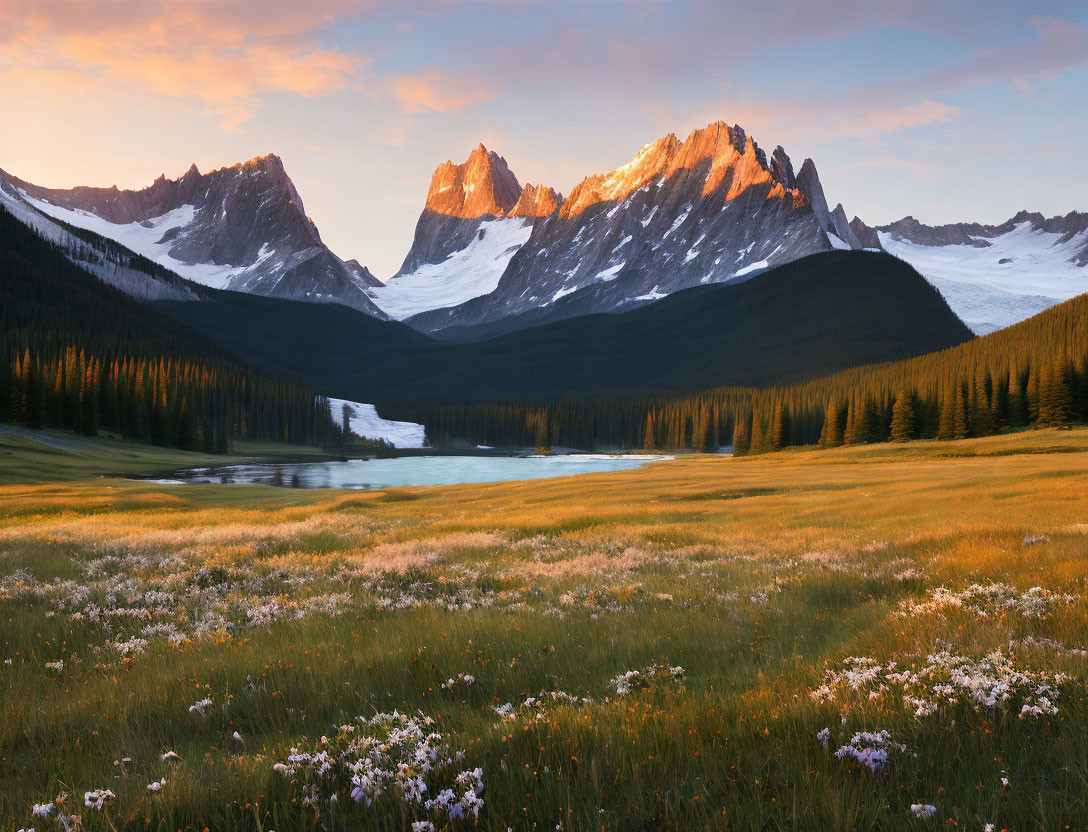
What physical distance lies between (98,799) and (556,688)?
4029 mm

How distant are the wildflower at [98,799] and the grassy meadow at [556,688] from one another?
29mm

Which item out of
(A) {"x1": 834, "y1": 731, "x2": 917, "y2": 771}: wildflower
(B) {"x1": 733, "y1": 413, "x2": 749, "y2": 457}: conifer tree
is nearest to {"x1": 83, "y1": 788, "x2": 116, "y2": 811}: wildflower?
(A) {"x1": 834, "y1": 731, "x2": 917, "y2": 771}: wildflower

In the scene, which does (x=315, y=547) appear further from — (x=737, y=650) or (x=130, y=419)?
(x=130, y=419)

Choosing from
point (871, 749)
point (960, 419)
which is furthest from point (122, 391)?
point (960, 419)

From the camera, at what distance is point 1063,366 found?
95.7 metres

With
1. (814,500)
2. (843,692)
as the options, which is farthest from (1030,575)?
(814,500)

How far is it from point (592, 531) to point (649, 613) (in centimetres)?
1330

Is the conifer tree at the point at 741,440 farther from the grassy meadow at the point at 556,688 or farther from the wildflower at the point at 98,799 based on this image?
the wildflower at the point at 98,799

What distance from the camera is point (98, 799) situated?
12.9 feet

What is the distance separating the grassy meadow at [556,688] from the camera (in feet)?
13.0

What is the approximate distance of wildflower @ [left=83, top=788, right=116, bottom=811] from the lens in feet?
12.8

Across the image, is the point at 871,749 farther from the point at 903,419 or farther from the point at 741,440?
the point at 741,440

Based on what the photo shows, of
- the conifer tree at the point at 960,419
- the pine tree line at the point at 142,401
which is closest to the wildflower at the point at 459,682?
the conifer tree at the point at 960,419

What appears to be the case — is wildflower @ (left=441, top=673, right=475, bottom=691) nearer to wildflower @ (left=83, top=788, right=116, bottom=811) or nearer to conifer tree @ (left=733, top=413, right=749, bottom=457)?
wildflower @ (left=83, top=788, right=116, bottom=811)
